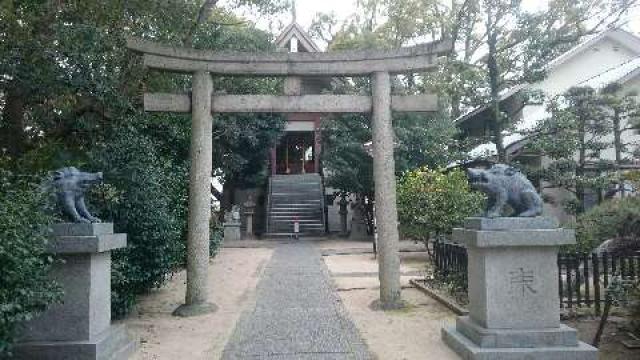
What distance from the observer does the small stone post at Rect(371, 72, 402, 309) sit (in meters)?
9.04

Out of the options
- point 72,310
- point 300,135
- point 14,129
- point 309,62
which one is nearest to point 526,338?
point 72,310

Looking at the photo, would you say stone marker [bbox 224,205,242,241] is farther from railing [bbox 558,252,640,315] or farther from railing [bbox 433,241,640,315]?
railing [bbox 558,252,640,315]

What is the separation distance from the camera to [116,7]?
31.5 feet

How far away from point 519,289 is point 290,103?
200 inches

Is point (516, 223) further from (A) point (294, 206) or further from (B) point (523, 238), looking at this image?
(A) point (294, 206)

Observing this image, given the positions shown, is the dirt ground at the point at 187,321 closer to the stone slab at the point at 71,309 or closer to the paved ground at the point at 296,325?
the paved ground at the point at 296,325

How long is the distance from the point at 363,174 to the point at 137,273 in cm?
1367

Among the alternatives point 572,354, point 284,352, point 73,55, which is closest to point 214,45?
point 73,55

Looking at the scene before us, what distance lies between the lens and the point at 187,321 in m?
8.23

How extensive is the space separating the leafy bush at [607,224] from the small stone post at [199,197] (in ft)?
24.7

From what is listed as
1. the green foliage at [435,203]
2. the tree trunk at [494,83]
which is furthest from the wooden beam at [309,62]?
the tree trunk at [494,83]

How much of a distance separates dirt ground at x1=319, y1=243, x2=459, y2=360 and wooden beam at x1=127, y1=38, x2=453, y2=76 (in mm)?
4151

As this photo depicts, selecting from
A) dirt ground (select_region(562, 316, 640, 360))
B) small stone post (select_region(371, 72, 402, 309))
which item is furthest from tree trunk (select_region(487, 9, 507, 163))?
dirt ground (select_region(562, 316, 640, 360))

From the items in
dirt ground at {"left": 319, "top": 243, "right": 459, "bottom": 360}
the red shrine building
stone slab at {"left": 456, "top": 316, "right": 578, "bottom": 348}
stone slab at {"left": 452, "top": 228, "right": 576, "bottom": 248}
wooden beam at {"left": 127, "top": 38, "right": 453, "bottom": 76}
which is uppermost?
the red shrine building
